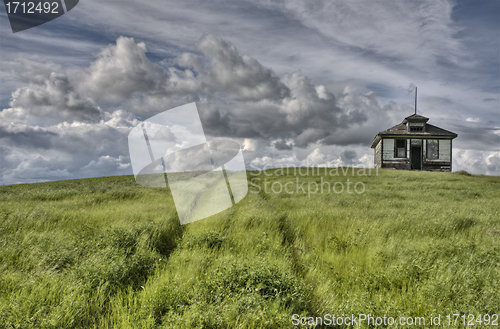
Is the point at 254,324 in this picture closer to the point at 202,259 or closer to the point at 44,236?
the point at 202,259

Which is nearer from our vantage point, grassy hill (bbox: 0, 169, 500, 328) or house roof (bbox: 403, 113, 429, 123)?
grassy hill (bbox: 0, 169, 500, 328)

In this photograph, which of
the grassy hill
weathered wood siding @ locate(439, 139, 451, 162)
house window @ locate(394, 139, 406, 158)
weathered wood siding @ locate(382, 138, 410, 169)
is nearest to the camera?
the grassy hill

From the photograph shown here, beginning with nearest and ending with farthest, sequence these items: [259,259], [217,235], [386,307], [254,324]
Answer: [254,324]
[386,307]
[259,259]
[217,235]

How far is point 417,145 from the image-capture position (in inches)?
1399

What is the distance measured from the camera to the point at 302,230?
26.3ft

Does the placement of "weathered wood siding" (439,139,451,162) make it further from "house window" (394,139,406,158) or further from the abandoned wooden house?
"house window" (394,139,406,158)

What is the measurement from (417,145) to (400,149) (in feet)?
8.04

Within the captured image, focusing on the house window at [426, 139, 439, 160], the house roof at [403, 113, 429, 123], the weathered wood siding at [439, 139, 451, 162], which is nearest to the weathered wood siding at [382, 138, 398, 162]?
the house roof at [403, 113, 429, 123]

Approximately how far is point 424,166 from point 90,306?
42176 mm

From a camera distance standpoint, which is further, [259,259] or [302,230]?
[302,230]

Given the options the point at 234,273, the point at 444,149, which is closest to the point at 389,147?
the point at 444,149

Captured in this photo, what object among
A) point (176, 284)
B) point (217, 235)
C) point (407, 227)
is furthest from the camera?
point (407, 227)

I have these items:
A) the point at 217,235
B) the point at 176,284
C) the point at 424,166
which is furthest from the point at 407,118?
the point at 176,284

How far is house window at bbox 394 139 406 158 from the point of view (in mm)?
35375
